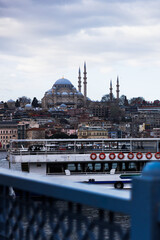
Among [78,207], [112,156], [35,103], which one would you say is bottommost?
[112,156]

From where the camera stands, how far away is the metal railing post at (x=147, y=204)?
6.05 feet

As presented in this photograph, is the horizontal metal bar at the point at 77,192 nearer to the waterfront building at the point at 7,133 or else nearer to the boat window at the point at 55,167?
the boat window at the point at 55,167

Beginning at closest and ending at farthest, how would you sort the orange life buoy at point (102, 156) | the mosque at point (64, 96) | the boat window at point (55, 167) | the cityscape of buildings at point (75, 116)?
1. the orange life buoy at point (102, 156)
2. the boat window at point (55, 167)
3. the cityscape of buildings at point (75, 116)
4. the mosque at point (64, 96)

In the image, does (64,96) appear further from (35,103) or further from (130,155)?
(130,155)

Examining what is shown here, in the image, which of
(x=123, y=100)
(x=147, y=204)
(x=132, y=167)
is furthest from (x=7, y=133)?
(x=147, y=204)

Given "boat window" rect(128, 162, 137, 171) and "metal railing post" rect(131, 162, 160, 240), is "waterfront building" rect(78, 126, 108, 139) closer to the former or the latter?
"boat window" rect(128, 162, 137, 171)

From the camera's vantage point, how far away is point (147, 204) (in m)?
1.87

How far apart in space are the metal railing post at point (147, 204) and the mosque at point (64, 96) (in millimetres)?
136200

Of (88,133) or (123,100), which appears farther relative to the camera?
(123,100)

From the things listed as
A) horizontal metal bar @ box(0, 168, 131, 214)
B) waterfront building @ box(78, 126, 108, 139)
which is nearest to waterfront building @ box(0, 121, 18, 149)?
waterfront building @ box(78, 126, 108, 139)

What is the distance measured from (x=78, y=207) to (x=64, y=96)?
13982 cm

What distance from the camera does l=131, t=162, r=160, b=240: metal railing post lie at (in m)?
1.84

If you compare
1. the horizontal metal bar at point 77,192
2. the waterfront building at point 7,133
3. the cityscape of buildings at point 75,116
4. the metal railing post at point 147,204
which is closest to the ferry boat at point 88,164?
the horizontal metal bar at point 77,192

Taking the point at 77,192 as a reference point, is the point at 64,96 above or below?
above
